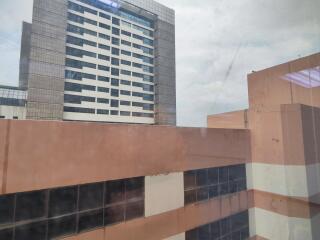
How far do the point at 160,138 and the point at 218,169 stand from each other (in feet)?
4.45

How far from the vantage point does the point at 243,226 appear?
12.0ft

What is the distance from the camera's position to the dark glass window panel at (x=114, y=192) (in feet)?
6.97

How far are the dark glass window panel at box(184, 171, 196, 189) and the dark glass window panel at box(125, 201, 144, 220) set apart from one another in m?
0.73

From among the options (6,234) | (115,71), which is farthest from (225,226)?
(115,71)

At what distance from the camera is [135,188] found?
2.37m

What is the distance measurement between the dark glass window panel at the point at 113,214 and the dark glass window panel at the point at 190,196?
1002 mm

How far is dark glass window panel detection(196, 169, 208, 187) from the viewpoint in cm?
307

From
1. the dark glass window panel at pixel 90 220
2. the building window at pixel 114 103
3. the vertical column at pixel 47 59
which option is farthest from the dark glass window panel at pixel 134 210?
the vertical column at pixel 47 59

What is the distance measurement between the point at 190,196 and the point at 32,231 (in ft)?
6.48

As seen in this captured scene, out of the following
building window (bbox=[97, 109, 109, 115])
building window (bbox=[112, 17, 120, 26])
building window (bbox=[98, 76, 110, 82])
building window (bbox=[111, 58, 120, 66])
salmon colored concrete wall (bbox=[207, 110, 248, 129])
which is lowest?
salmon colored concrete wall (bbox=[207, 110, 248, 129])

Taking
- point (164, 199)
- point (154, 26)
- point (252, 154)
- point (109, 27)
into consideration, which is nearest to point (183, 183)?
point (164, 199)

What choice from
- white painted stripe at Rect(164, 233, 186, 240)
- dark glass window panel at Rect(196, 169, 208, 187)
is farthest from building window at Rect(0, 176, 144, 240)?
dark glass window panel at Rect(196, 169, 208, 187)

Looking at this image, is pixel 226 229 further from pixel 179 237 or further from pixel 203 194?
pixel 179 237

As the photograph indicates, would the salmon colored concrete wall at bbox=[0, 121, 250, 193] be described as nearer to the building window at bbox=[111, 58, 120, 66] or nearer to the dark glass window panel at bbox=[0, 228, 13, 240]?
the dark glass window panel at bbox=[0, 228, 13, 240]
